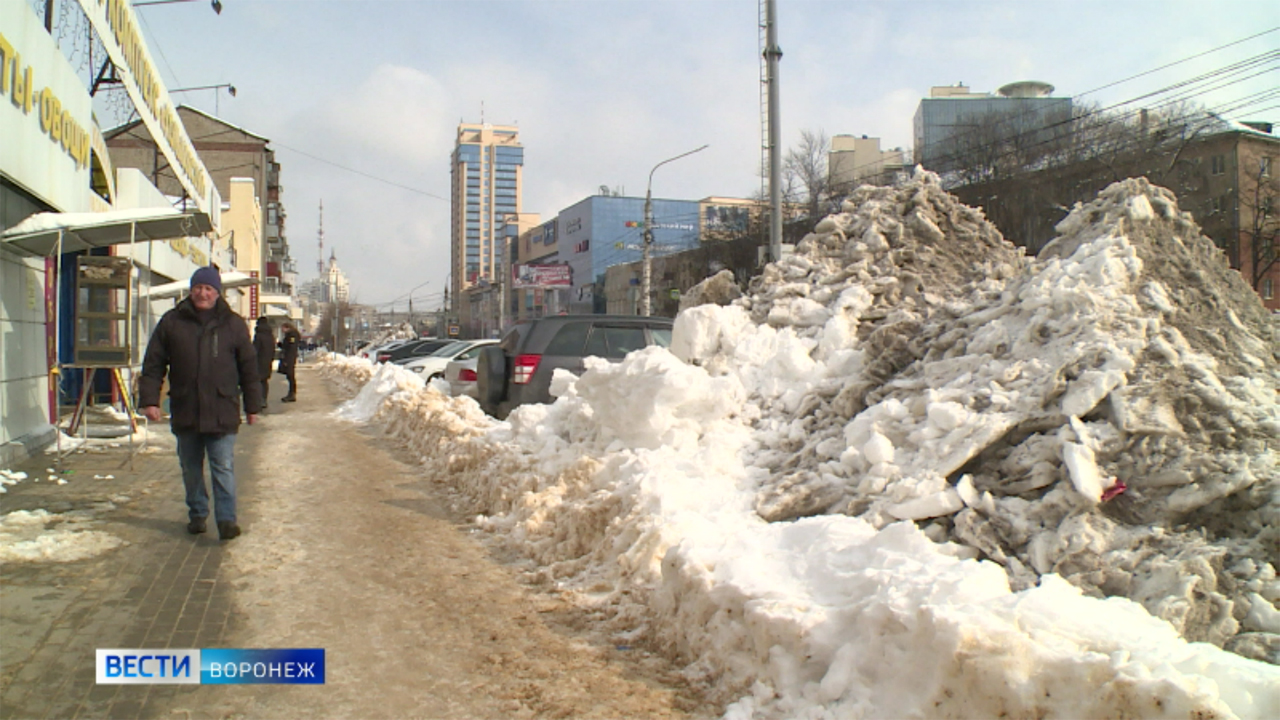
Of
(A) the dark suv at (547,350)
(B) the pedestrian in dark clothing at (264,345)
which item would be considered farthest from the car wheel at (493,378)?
(B) the pedestrian in dark clothing at (264,345)

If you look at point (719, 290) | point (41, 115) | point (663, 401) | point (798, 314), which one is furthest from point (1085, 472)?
point (41, 115)

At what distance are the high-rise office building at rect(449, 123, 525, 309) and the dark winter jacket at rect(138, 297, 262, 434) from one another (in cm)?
14958

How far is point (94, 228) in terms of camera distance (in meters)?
8.92

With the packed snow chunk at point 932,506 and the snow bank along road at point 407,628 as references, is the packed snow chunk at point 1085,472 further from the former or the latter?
the snow bank along road at point 407,628

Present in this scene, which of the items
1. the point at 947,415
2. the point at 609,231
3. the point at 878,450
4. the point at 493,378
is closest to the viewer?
the point at 947,415

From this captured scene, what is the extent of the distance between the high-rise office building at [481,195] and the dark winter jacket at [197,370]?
491ft

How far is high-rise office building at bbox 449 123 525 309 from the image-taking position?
516 ft

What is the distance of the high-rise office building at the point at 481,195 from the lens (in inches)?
6191

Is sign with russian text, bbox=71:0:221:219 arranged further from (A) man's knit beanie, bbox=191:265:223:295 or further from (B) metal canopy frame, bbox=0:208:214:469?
(A) man's knit beanie, bbox=191:265:223:295

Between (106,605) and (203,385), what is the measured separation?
177 centimetres

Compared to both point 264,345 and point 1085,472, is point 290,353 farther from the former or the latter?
point 1085,472

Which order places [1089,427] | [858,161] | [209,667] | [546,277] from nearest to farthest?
[209,667], [1089,427], [858,161], [546,277]

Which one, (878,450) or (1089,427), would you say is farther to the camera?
(878,450)

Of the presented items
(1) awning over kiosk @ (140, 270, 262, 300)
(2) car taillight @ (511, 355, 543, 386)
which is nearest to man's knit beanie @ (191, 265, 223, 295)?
(2) car taillight @ (511, 355, 543, 386)
